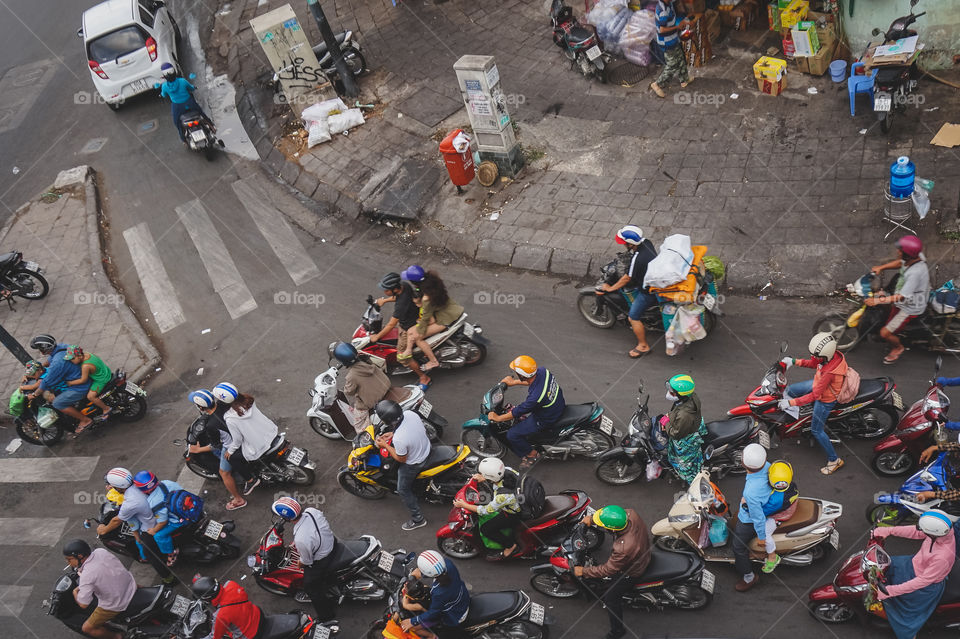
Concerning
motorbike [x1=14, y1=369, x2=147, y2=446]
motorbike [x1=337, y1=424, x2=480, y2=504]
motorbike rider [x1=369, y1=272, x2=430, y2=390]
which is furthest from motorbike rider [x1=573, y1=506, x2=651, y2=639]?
motorbike [x1=14, y1=369, x2=147, y2=446]

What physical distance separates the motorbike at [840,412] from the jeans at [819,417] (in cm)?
9

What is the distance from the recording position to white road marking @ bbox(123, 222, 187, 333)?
11062 millimetres

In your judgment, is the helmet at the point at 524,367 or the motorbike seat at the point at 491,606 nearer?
the motorbike seat at the point at 491,606

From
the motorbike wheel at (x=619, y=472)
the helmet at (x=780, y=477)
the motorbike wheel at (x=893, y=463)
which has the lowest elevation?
the motorbike wheel at (x=893, y=463)

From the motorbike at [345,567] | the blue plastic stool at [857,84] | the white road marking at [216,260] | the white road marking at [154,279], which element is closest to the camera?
the motorbike at [345,567]

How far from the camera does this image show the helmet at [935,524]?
5172mm

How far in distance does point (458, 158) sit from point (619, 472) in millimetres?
5580

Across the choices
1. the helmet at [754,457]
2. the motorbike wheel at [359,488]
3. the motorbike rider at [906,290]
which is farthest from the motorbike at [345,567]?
the motorbike rider at [906,290]

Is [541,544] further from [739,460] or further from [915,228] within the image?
[915,228]

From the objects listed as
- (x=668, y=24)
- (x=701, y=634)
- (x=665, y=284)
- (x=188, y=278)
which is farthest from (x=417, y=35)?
(x=701, y=634)

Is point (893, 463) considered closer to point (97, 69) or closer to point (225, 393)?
point (225, 393)

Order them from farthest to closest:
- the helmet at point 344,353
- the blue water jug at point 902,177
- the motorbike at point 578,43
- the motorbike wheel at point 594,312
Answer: the motorbike at point 578,43 → the motorbike wheel at point 594,312 → the blue water jug at point 902,177 → the helmet at point 344,353

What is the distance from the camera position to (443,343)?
9.02 metres

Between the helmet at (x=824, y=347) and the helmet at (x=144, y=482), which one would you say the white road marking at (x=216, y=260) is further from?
the helmet at (x=824, y=347)
